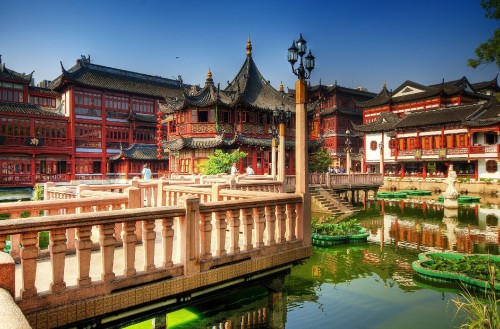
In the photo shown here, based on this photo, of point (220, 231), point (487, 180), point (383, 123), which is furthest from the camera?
point (383, 123)

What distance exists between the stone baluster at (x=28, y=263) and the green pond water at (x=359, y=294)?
4.07 feet

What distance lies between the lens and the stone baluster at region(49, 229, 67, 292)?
3596 mm

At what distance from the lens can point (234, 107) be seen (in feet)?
103

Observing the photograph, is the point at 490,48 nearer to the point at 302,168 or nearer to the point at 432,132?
the point at 302,168

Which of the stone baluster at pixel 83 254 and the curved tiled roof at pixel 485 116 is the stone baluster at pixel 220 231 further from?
the curved tiled roof at pixel 485 116

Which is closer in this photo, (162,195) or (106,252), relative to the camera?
(106,252)

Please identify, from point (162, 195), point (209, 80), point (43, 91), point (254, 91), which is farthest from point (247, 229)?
point (43, 91)

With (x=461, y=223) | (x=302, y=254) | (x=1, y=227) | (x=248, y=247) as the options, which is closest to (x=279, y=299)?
(x=302, y=254)

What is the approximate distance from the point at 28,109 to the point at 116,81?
33.5ft

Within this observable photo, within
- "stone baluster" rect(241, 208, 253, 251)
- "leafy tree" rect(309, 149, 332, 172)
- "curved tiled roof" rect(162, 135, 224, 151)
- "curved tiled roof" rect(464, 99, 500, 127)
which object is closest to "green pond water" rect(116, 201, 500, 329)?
"stone baluster" rect(241, 208, 253, 251)

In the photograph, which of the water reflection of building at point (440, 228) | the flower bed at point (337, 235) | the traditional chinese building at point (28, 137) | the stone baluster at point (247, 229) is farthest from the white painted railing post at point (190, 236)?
the traditional chinese building at point (28, 137)

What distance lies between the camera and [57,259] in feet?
12.0

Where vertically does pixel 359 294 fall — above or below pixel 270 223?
below

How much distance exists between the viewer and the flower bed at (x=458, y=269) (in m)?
9.29
